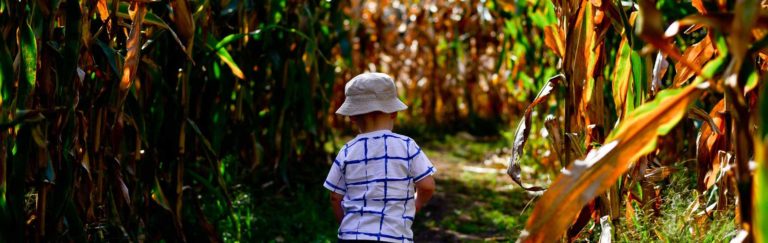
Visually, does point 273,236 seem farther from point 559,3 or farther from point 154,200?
point 559,3

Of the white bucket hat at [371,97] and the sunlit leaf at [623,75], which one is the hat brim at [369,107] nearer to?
the white bucket hat at [371,97]

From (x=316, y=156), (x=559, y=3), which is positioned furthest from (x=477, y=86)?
(x=559, y=3)

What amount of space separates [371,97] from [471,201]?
98.5 inches

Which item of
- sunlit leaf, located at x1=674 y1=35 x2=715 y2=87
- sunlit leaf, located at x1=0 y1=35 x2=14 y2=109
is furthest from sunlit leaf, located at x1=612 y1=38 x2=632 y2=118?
sunlit leaf, located at x1=0 y1=35 x2=14 y2=109

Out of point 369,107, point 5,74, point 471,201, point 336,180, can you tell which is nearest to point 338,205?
point 336,180

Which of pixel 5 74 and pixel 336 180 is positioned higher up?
pixel 5 74

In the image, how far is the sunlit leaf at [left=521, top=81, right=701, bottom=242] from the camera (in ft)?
5.61

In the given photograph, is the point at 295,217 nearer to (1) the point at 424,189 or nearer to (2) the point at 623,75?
(1) the point at 424,189

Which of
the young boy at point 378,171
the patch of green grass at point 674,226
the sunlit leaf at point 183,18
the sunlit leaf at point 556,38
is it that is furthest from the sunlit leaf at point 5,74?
the patch of green grass at point 674,226

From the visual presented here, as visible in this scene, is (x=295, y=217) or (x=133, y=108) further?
(x=295, y=217)

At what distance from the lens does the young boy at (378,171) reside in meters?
2.46

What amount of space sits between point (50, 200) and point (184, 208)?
94 centimetres

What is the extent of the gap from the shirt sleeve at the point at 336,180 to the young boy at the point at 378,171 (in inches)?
0.8

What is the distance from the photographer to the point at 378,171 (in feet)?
8.12
